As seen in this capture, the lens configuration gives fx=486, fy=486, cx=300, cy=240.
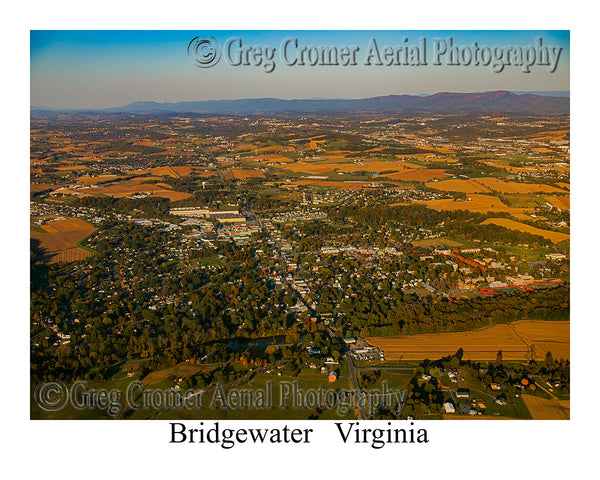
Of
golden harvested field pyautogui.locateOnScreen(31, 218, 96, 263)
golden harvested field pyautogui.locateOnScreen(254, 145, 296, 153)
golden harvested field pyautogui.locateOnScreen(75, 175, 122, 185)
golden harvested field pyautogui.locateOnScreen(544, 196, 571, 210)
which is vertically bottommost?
golden harvested field pyautogui.locateOnScreen(31, 218, 96, 263)

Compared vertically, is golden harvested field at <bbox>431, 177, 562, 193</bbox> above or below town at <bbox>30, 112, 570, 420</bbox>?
above

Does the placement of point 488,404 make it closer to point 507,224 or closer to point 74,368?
point 74,368

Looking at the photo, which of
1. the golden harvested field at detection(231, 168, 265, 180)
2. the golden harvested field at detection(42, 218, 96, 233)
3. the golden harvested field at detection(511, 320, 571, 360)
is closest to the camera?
the golden harvested field at detection(511, 320, 571, 360)

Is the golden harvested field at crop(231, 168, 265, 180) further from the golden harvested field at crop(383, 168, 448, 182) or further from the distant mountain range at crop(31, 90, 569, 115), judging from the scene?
the distant mountain range at crop(31, 90, 569, 115)

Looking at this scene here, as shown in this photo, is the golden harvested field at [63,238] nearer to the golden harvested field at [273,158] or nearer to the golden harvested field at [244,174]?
the golden harvested field at [244,174]

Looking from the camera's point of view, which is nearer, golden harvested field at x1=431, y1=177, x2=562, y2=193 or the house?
the house

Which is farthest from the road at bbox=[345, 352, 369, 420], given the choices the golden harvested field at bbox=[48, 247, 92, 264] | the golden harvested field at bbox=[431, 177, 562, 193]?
the golden harvested field at bbox=[431, 177, 562, 193]

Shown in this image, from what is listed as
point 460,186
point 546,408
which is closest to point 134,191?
point 460,186

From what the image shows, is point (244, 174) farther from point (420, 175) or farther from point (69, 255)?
point (69, 255)
